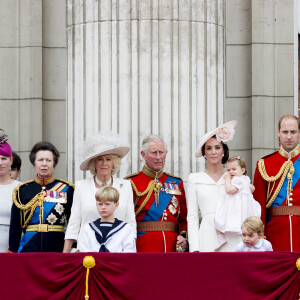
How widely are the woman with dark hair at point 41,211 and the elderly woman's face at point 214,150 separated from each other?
1145 millimetres

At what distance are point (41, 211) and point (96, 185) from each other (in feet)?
1.58

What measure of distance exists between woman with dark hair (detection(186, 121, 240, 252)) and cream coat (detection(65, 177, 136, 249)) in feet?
1.59

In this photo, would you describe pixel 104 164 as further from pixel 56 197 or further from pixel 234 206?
pixel 234 206

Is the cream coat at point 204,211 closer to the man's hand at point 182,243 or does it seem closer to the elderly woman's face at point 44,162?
the man's hand at point 182,243

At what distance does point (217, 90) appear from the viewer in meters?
10.5

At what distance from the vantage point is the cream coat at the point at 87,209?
8.48m

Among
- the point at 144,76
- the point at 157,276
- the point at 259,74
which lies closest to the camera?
the point at 157,276

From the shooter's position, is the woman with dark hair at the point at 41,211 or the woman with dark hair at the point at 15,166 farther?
the woman with dark hair at the point at 15,166

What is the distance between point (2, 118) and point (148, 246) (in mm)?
2773

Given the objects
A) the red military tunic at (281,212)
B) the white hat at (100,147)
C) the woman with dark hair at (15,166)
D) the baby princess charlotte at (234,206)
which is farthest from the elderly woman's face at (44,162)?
the red military tunic at (281,212)

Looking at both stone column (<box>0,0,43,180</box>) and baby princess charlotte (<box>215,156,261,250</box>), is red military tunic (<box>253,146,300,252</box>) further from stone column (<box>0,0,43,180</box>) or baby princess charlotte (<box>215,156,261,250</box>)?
stone column (<box>0,0,43,180</box>)

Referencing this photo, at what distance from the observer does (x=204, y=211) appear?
8.69 meters

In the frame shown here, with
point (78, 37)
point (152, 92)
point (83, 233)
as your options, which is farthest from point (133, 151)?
point (83, 233)

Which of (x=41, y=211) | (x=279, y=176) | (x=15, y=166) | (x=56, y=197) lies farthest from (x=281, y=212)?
(x=15, y=166)
